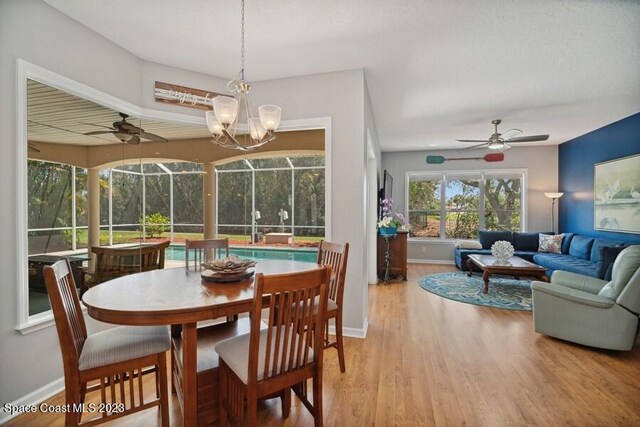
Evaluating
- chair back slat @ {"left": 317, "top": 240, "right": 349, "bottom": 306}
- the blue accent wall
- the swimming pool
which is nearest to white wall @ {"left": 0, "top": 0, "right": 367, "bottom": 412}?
chair back slat @ {"left": 317, "top": 240, "right": 349, "bottom": 306}

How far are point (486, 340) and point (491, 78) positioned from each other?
9.27 ft

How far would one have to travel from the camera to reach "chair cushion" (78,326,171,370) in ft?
4.83

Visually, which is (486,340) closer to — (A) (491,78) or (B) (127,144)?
(A) (491,78)

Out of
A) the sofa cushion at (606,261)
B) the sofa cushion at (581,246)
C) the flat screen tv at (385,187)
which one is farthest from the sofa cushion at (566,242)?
the flat screen tv at (385,187)

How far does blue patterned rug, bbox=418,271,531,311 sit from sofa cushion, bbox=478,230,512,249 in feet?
2.64

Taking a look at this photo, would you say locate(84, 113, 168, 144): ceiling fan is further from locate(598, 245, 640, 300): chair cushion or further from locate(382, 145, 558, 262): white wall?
locate(382, 145, 558, 262): white wall

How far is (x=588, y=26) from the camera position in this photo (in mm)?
2270

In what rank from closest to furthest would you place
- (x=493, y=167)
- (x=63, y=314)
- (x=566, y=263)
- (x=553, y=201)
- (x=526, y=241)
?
(x=63, y=314)
(x=566, y=263)
(x=526, y=241)
(x=553, y=201)
(x=493, y=167)

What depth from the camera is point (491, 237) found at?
6121 mm

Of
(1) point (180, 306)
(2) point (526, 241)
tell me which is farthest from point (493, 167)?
(1) point (180, 306)

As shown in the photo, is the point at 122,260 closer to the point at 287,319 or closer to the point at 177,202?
the point at 177,202

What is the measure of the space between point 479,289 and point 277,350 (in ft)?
14.5

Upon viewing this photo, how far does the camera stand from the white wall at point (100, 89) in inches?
73.2

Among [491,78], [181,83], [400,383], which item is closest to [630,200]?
[491,78]
